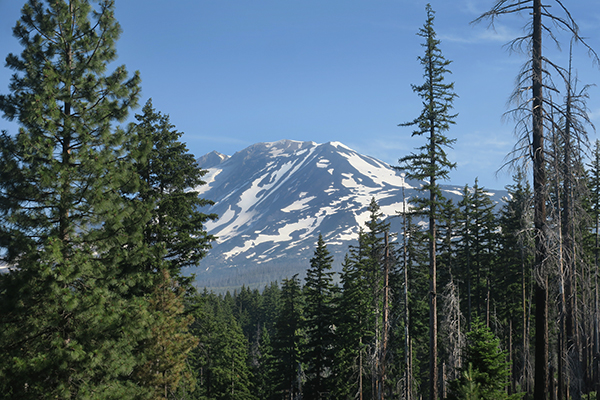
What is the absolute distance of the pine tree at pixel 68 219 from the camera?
983cm

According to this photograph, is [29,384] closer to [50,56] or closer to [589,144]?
[50,56]

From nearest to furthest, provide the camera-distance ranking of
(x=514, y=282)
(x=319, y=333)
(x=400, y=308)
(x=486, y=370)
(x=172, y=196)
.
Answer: (x=486, y=370) → (x=172, y=196) → (x=400, y=308) → (x=319, y=333) → (x=514, y=282)

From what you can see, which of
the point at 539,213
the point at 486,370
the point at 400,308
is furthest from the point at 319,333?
the point at 539,213

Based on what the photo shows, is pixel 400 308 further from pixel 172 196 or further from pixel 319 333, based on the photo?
pixel 172 196

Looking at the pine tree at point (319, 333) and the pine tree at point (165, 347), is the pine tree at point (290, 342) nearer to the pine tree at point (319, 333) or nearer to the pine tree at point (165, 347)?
the pine tree at point (319, 333)

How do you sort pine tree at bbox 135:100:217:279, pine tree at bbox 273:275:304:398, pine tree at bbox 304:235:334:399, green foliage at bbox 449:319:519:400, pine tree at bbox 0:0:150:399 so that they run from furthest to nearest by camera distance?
pine tree at bbox 273:275:304:398 → pine tree at bbox 304:235:334:399 → pine tree at bbox 135:100:217:279 → green foliage at bbox 449:319:519:400 → pine tree at bbox 0:0:150:399

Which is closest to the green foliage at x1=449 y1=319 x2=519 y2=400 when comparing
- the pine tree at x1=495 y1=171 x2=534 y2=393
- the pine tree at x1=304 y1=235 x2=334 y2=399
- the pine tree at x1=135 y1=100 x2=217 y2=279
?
the pine tree at x1=135 y1=100 x2=217 y2=279

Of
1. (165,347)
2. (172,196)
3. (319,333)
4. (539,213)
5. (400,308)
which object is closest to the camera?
(539,213)

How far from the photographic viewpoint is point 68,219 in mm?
11039

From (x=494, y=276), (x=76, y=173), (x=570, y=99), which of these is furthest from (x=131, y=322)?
(x=494, y=276)

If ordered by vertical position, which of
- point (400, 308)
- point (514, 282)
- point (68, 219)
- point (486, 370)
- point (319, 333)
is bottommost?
point (319, 333)

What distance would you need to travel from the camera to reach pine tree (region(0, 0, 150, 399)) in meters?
9.83

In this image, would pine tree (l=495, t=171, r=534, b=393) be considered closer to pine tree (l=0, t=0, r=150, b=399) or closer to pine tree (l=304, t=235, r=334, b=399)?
pine tree (l=304, t=235, r=334, b=399)

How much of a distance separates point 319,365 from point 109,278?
2316 centimetres
